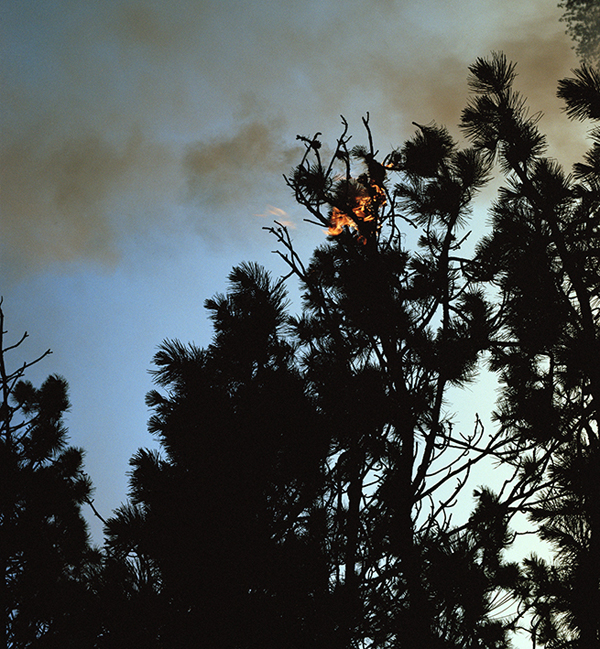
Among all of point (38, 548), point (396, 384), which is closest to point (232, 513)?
point (396, 384)

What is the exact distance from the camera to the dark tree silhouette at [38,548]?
2.07 meters

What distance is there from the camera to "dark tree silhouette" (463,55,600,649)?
2.66 metres

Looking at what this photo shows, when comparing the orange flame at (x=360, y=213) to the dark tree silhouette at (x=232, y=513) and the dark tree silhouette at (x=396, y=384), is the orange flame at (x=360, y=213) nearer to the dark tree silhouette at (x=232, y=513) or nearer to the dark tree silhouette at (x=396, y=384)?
the dark tree silhouette at (x=396, y=384)

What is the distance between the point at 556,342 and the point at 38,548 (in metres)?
3.99

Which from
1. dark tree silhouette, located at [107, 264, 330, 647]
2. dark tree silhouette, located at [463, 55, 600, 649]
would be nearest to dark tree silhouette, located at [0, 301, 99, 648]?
dark tree silhouette, located at [107, 264, 330, 647]

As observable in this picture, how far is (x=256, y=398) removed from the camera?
2309mm

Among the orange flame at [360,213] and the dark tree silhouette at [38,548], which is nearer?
the dark tree silhouette at [38,548]

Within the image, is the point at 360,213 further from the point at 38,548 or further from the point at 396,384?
the point at 38,548

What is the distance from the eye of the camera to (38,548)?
3.62 meters

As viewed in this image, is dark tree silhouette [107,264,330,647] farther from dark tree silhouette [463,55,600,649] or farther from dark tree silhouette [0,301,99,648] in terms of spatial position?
dark tree silhouette [463,55,600,649]

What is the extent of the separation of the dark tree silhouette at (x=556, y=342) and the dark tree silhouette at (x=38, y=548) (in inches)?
88.2

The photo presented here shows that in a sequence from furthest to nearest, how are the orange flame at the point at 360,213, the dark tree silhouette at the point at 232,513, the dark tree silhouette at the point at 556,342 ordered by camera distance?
the orange flame at the point at 360,213 < the dark tree silhouette at the point at 556,342 < the dark tree silhouette at the point at 232,513

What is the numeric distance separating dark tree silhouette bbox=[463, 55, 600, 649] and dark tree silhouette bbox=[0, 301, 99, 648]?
2.24 meters

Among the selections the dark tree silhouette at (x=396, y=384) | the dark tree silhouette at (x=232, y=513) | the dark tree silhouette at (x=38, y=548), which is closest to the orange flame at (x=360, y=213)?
the dark tree silhouette at (x=396, y=384)
